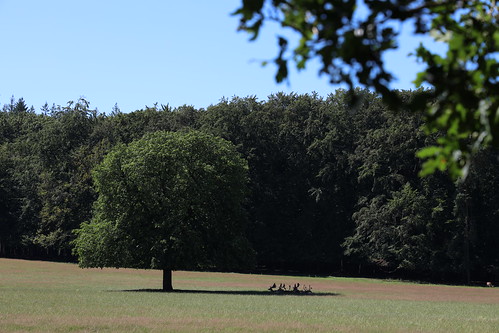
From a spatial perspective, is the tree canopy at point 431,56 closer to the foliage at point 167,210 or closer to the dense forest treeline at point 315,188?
the foliage at point 167,210

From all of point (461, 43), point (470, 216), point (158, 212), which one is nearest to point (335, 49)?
point (461, 43)

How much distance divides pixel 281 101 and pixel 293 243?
17.9 meters

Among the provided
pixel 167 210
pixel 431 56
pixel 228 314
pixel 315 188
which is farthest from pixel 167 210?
pixel 431 56

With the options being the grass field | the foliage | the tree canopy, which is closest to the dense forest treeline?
the foliage

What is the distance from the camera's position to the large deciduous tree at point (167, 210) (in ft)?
157

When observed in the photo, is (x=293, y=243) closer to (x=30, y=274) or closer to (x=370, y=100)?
(x=370, y=100)

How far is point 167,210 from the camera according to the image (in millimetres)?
49219

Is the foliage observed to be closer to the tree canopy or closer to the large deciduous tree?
the large deciduous tree

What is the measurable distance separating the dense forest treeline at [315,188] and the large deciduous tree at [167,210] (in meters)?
23.8

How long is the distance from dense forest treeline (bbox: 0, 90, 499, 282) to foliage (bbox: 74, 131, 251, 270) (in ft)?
77.4

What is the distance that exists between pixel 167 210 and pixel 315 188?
116ft

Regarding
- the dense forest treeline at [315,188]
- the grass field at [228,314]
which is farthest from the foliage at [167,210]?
the dense forest treeline at [315,188]

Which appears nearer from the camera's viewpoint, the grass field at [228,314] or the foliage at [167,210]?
the grass field at [228,314]

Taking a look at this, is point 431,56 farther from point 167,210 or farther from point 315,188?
point 315,188
